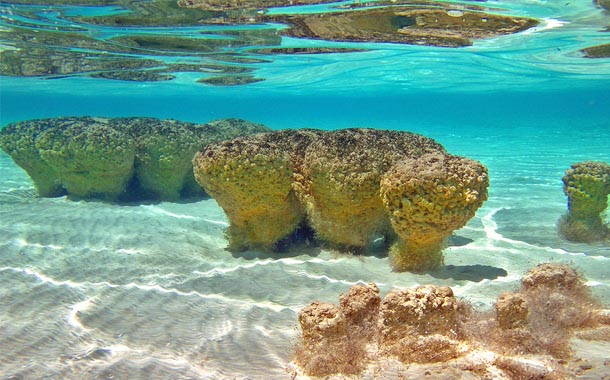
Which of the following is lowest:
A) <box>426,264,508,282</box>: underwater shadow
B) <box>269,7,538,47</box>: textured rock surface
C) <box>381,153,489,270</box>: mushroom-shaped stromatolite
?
<box>426,264,508,282</box>: underwater shadow

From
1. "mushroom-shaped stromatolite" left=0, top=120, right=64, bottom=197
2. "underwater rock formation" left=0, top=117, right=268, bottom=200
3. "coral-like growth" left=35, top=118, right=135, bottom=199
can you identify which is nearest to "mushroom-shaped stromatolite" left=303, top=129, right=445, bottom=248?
"underwater rock formation" left=0, top=117, right=268, bottom=200

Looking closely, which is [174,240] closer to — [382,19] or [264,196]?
[264,196]

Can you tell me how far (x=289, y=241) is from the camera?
7188 mm

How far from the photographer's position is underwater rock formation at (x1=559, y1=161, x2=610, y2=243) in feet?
24.7

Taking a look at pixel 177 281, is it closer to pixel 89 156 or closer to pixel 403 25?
pixel 89 156

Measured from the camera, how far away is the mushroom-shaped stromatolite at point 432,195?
16.9 ft

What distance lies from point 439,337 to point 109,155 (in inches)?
375

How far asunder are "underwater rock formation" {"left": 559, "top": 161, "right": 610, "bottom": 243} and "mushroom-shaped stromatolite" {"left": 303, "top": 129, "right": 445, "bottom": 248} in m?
3.04

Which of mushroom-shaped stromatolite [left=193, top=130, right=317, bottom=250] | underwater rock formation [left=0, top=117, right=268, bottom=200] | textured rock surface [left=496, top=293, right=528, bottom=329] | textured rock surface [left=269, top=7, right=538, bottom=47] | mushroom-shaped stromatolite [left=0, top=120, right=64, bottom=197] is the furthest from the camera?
textured rock surface [left=269, top=7, right=538, bottom=47]

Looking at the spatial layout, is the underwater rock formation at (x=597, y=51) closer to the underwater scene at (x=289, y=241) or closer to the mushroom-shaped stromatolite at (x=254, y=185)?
the underwater scene at (x=289, y=241)

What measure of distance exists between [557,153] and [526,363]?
81.5 ft

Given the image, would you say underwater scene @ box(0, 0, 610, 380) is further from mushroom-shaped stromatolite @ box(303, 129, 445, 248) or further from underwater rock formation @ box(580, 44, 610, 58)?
underwater rock formation @ box(580, 44, 610, 58)

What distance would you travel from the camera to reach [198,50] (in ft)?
65.4

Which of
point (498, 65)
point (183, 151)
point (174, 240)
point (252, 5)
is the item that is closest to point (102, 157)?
Answer: point (183, 151)
